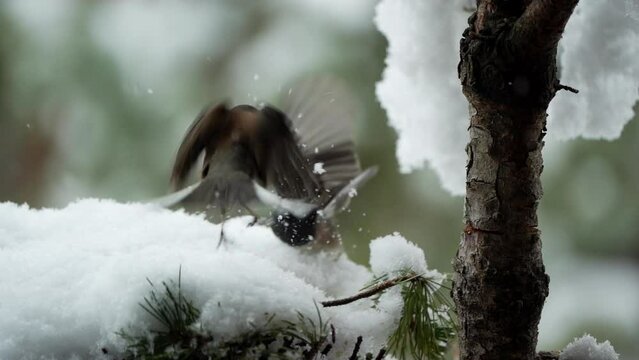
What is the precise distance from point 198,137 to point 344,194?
0.20m

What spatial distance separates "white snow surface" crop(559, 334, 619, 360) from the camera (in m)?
0.58

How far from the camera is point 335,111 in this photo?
0.75m

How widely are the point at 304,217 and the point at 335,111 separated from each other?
12 centimetres

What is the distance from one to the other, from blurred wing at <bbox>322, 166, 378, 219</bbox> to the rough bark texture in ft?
0.61

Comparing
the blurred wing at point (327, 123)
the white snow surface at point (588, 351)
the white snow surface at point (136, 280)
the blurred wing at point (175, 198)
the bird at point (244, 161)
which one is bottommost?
the white snow surface at point (588, 351)

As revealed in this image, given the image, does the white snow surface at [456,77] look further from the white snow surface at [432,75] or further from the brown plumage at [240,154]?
the brown plumage at [240,154]

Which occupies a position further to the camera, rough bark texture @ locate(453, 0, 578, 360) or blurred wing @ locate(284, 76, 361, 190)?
blurred wing @ locate(284, 76, 361, 190)

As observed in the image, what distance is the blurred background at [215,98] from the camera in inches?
51.1

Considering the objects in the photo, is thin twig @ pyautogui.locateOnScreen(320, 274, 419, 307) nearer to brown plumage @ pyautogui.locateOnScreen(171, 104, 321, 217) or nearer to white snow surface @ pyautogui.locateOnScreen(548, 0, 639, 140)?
brown plumage @ pyautogui.locateOnScreen(171, 104, 321, 217)

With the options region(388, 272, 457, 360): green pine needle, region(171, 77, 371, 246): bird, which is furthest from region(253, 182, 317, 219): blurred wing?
region(388, 272, 457, 360): green pine needle

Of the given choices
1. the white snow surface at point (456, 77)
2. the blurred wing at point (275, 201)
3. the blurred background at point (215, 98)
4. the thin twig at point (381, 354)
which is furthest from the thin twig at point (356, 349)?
the blurred background at point (215, 98)

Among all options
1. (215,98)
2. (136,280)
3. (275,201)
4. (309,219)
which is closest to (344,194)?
(309,219)

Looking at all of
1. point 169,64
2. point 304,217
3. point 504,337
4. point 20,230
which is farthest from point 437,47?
point 169,64

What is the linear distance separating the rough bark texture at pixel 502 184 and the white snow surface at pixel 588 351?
7cm
